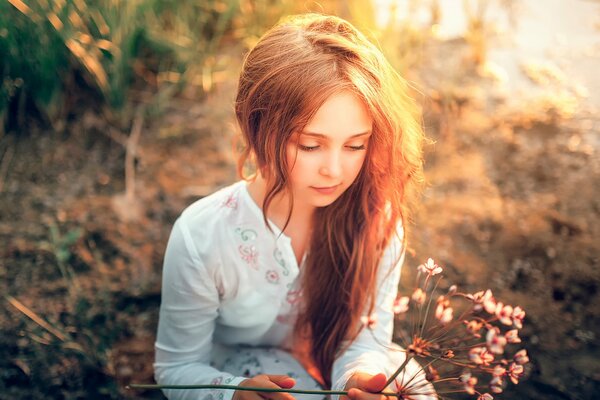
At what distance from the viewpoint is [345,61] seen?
1049 millimetres

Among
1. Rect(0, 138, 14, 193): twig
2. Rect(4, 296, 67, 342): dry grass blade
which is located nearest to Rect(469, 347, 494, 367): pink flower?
Rect(4, 296, 67, 342): dry grass blade

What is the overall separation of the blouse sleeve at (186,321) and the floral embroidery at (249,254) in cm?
8

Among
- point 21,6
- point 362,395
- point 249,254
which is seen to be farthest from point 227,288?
point 21,6

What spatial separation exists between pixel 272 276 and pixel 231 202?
8.0 inches

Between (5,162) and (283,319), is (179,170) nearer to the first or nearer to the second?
(5,162)

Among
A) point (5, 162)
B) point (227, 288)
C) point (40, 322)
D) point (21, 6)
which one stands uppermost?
point (21, 6)

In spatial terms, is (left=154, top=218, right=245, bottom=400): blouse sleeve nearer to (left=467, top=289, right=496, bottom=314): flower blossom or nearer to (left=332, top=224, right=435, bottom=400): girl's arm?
(left=332, top=224, right=435, bottom=400): girl's arm

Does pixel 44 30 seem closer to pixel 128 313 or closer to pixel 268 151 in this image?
pixel 128 313

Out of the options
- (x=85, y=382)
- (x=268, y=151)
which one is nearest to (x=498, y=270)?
(x=268, y=151)

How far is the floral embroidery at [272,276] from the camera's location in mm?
1296

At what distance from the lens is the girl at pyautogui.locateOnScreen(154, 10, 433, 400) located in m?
1.05

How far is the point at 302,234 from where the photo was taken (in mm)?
1340

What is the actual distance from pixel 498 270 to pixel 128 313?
1315mm

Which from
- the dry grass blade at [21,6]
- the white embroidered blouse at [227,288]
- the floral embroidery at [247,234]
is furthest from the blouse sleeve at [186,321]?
the dry grass blade at [21,6]
